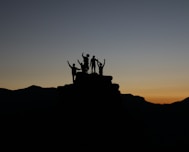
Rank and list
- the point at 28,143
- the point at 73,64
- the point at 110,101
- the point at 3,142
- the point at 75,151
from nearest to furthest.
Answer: the point at 75,151 → the point at 73,64 → the point at 110,101 → the point at 28,143 → the point at 3,142

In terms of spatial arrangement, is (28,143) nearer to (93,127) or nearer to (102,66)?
(93,127)

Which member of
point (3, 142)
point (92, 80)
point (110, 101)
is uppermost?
point (92, 80)

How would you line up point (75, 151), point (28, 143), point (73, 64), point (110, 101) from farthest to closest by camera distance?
1. point (28, 143)
2. point (110, 101)
3. point (73, 64)
4. point (75, 151)

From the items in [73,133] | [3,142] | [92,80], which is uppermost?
[92,80]

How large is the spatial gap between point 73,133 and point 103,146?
14.6 feet

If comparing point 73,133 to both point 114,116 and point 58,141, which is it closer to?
point 58,141

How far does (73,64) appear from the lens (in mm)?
40562

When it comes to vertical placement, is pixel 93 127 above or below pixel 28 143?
above

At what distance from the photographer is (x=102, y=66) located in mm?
41812

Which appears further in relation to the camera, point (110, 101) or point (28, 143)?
point (28, 143)

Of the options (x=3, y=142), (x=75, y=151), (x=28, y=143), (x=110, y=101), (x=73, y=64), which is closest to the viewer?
(x=75, y=151)

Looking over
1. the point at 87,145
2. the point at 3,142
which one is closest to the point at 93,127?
the point at 87,145

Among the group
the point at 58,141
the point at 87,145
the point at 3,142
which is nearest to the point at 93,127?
the point at 87,145

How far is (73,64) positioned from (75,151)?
1200 centimetres
